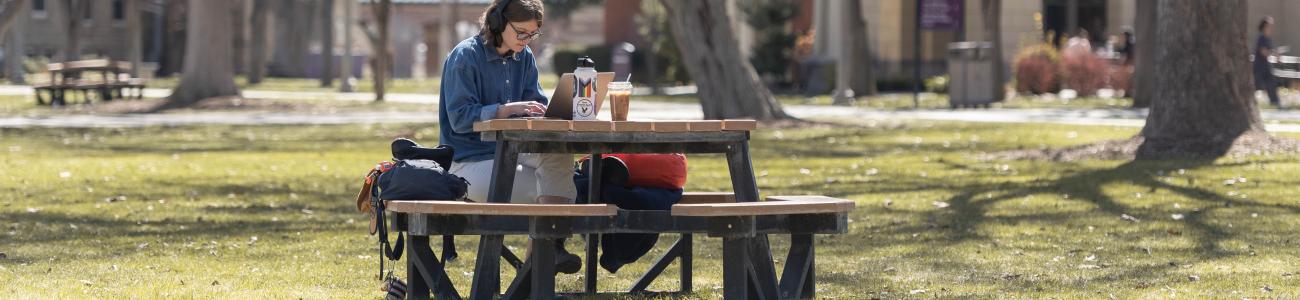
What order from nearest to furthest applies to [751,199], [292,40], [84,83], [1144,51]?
[751,199] → [1144,51] → [84,83] → [292,40]

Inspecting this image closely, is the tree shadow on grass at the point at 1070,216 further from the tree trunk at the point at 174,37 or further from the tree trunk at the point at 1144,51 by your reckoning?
the tree trunk at the point at 174,37

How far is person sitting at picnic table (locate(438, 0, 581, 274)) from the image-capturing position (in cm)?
691

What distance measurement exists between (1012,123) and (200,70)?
510 inches

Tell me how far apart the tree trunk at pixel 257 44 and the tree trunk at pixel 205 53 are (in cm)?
1861

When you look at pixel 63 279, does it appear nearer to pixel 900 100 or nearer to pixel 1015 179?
pixel 1015 179

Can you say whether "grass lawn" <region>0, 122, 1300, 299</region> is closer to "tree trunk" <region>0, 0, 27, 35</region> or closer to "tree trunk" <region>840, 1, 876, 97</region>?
"tree trunk" <region>0, 0, 27, 35</region>

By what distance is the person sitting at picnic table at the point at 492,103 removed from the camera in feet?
22.7

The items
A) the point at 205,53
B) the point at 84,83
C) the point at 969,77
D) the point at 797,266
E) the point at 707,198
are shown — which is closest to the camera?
the point at 797,266

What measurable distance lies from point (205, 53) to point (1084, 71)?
13.2m

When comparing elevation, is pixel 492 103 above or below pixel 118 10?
below

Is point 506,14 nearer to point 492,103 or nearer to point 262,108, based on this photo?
point 492,103

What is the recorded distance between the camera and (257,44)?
165 ft

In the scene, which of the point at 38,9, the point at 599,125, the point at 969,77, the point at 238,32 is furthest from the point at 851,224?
the point at 38,9

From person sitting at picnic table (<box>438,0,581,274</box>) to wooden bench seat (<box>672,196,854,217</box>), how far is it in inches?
25.9
